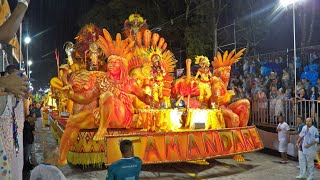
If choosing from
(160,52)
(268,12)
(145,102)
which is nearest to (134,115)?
(145,102)

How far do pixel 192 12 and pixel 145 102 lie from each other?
46.8ft

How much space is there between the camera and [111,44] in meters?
10.3

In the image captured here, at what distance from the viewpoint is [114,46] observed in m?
10.3

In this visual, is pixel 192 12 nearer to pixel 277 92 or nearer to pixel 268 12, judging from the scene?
pixel 268 12

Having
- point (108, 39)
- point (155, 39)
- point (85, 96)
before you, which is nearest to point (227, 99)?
point (155, 39)

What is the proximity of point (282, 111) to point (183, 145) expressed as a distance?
17.9 feet

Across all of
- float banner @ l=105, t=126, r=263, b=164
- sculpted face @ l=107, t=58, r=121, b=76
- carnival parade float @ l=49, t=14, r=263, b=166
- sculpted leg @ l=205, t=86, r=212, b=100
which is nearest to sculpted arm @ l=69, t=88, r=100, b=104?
carnival parade float @ l=49, t=14, r=263, b=166

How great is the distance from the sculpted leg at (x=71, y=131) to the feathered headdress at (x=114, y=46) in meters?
1.80

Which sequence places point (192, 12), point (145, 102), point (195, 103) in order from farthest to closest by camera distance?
point (192, 12) < point (195, 103) < point (145, 102)

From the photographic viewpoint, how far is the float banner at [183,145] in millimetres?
8922

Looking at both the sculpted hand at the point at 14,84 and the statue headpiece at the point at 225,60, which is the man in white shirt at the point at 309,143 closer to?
the statue headpiece at the point at 225,60

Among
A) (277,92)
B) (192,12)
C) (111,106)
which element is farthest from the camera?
(192,12)

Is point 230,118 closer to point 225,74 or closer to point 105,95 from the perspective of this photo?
point 225,74

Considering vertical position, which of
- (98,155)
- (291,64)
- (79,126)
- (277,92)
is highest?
(291,64)
